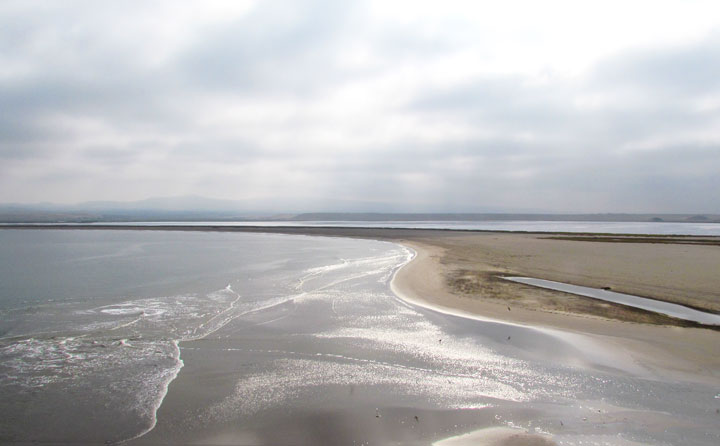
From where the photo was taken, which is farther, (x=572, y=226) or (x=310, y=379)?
(x=572, y=226)

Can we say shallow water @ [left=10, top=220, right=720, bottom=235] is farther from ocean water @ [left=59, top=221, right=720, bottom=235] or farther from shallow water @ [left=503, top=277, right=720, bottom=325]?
shallow water @ [left=503, top=277, right=720, bottom=325]

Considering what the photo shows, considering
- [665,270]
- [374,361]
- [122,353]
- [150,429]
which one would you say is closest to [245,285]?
[122,353]

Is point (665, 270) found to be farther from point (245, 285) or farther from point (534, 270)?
point (245, 285)

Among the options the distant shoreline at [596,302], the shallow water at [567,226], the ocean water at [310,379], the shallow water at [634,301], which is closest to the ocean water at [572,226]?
the shallow water at [567,226]

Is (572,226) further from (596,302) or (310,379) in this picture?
(310,379)

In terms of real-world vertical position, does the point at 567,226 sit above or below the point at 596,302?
above

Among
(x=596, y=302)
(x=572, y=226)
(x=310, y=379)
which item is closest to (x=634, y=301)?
(x=596, y=302)

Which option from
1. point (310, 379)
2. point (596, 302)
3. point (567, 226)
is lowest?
point (310, 379)

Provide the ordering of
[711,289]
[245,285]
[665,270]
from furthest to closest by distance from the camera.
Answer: [665,270], [245,285], [711,289]

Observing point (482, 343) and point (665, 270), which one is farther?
point (665, 270)
